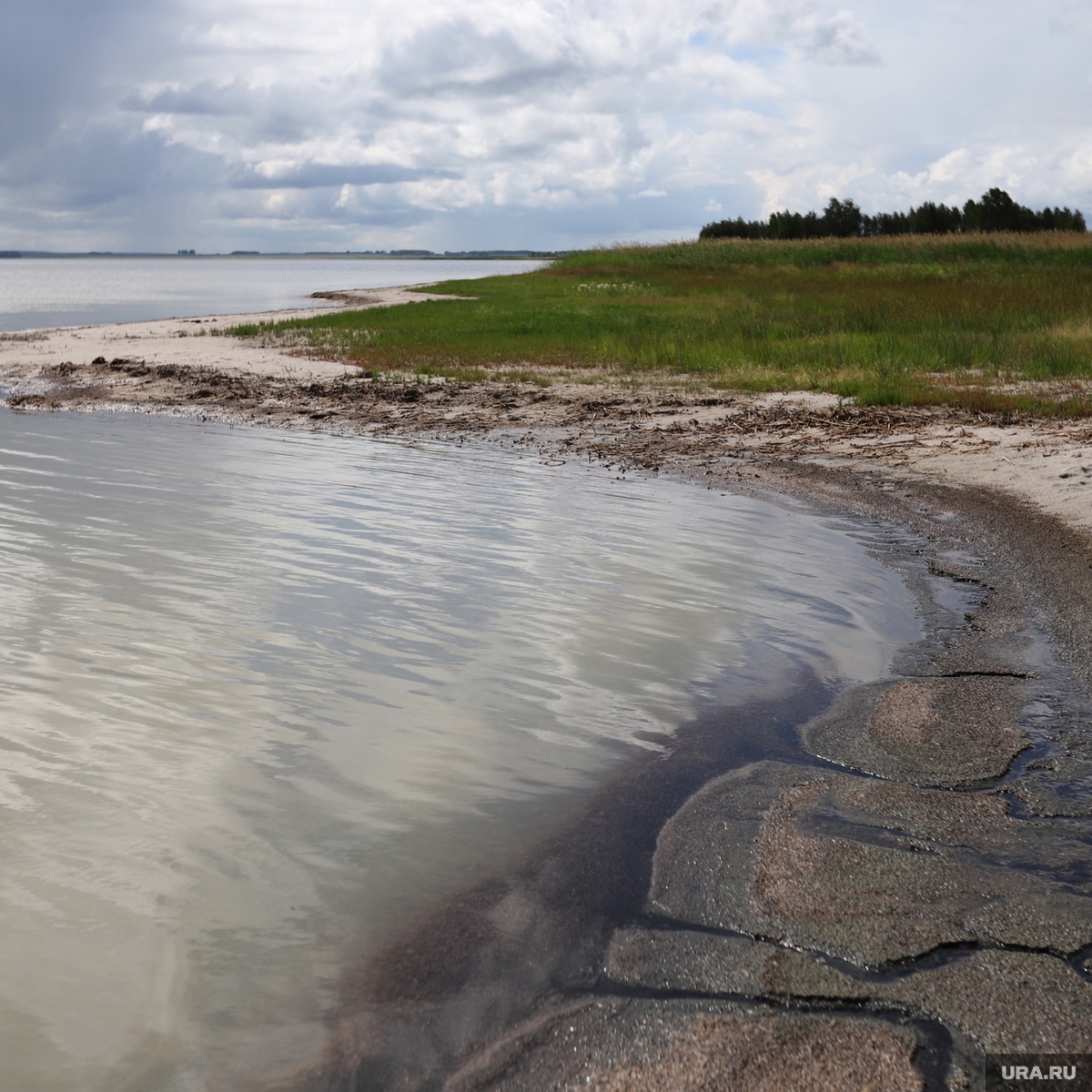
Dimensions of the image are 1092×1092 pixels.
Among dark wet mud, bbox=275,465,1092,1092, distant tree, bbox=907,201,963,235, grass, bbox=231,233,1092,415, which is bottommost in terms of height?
dark wet mud, bbox=275,465,1092,1092

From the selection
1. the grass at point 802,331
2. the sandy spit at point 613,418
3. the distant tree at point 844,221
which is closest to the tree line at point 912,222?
the distant tree at point 844,221

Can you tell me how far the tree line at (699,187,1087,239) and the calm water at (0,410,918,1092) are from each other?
49734 mm

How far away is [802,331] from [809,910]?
18.6 meters

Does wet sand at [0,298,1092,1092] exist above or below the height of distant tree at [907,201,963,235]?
A: below

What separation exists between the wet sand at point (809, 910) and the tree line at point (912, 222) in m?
51.4

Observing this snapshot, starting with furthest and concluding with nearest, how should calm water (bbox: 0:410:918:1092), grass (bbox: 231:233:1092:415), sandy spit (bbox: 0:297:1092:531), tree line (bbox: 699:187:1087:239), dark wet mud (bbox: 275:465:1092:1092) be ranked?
tree line (bbox: 699:187:1087:239) < grass (bbox: 231:233:1092:415) < sandy spit (bbox: 0:297:1092:531) < calm water (bbox: 0:410:918:1092) < dark wet mud (bbox: 275:465:1092:1092)

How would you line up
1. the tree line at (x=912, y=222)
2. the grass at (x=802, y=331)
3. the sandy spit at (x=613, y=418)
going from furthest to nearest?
the tree line at (x=912, y=222)
the grass at (x=802, y=331)
the sandy spit at (x=613, y=418)

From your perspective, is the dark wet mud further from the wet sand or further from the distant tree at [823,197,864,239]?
the distant tree at [823,197,864,239]

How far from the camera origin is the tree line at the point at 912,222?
5159cm

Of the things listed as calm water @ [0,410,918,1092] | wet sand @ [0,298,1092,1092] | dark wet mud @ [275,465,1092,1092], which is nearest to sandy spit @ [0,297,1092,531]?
calm water @ [0,410,918,1092]

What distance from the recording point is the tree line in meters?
51.6

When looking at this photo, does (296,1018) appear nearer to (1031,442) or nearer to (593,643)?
(593,643)

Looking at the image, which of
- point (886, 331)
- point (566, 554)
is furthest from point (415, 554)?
point (886, 331)

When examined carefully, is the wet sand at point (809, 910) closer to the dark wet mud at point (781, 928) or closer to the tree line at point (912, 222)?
the dark wet mud at point (781, 928)
